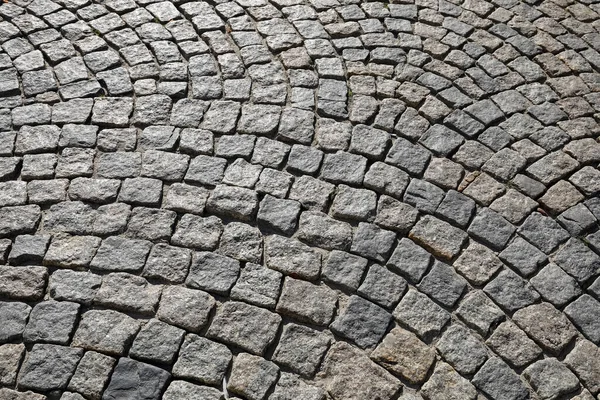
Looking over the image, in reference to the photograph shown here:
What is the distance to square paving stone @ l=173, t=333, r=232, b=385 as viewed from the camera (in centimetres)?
335

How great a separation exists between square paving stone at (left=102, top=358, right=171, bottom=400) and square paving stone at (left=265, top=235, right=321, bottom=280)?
2.97ft

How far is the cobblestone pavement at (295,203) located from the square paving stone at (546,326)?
0.6 inches

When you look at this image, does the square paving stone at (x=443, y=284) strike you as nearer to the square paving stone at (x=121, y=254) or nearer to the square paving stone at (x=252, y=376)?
the square paving stone at (x=252, y=376)

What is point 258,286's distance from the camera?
12.4 ft

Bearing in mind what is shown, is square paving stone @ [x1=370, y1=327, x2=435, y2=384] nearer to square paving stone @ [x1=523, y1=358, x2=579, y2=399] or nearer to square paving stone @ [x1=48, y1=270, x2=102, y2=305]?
square paving stone @ [x1=523, y1=358, x2=579, y2=399]

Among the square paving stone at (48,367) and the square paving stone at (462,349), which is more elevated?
the square paving stone at (462,349)

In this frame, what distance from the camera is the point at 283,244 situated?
401 centimetres

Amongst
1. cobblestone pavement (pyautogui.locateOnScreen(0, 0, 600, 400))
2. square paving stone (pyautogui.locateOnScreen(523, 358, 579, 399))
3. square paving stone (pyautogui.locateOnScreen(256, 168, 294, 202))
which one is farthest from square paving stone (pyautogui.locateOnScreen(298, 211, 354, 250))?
square paving stone (pyautogui.locateOnScreen(523, 358, 579, 399))

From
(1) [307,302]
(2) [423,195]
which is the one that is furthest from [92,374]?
(2) [423,195]

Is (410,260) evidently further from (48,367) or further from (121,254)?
(48,367)

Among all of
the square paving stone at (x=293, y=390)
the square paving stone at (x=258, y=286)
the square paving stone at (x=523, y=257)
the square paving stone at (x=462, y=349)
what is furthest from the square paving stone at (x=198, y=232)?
the square paving stone at (x=523, y=257)

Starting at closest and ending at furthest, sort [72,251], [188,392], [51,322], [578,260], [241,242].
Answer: [188,392]
[51,322]
[72,251]
[241,242]
[578,260]

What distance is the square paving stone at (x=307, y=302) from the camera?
365cm

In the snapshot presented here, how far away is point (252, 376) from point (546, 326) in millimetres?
1649
